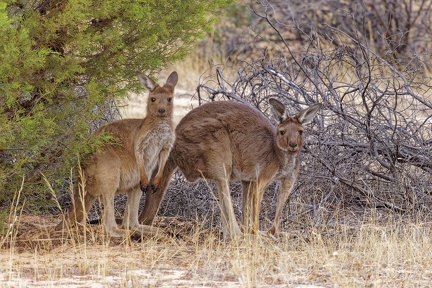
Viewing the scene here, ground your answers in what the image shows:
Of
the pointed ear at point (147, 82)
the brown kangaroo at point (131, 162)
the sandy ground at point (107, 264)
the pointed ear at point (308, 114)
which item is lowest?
the sandy ground at point (107, 264)

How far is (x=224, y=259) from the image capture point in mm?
5719

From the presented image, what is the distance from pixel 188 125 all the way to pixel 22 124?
152 centimetres

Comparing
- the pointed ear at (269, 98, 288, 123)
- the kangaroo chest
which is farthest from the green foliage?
the pointed ear at (269, 98, 288, 123)

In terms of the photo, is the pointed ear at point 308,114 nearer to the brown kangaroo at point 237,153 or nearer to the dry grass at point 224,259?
the brown kangaroo at point 237,153

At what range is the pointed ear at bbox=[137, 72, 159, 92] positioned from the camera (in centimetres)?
647

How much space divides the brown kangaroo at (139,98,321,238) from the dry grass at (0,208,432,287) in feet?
1.10

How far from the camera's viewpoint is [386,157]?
293 inches

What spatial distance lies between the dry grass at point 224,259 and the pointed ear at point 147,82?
3.77 ft

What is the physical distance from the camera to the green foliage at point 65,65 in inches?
229

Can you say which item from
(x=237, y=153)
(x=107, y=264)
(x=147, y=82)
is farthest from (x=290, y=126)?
(x=107, y=264)

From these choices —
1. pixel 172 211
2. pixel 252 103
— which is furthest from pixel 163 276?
pixel 252 103

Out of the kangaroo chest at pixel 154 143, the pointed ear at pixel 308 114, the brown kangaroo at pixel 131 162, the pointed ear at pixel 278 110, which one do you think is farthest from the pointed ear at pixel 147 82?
the pointed ear at pixel 308 114

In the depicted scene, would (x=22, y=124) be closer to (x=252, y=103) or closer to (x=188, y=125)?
(x=188, y=125)

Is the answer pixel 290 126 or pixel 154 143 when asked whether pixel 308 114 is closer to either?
pixel 290 126
